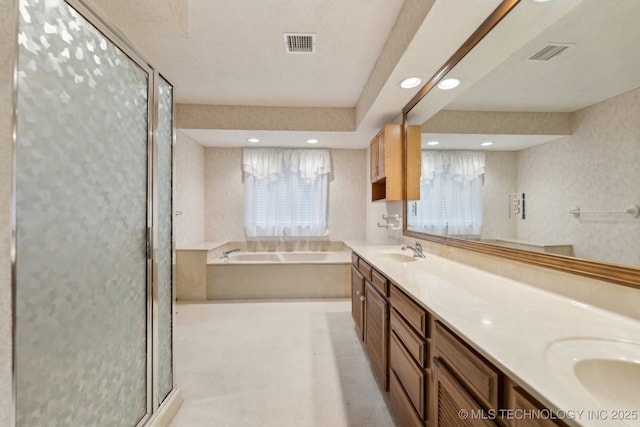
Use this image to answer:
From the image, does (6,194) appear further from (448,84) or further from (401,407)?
(448,84)

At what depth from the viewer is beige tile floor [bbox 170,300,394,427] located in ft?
4.99

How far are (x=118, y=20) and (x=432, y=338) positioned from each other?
8.05ft

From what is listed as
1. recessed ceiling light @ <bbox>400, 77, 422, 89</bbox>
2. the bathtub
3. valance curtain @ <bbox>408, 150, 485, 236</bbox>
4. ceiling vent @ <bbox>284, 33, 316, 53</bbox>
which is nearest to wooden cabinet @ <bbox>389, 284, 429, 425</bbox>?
valance curtain @ <bbox>408, 150, 485, 236</bbox>

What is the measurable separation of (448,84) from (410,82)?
Result: 0.35 m

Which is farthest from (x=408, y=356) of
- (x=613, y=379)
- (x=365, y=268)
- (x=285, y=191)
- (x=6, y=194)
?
(x=285, y=191)

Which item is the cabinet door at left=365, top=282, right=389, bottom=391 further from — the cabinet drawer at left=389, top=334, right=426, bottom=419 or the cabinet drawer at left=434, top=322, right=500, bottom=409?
the cabinet drawer at left=434, top=322, right=500, bottom=409

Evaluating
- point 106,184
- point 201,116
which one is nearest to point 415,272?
point 106,184

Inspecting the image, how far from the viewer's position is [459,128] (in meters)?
1.86

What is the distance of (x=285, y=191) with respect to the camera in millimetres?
4348

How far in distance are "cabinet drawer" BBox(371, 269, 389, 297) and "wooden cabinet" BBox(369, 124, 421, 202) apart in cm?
98

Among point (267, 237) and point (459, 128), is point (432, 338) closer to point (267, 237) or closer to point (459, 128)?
point (459, 128)

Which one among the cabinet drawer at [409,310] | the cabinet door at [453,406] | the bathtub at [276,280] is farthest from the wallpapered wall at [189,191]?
the cabinet door at [453,406]

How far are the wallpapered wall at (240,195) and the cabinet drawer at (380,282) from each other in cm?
266

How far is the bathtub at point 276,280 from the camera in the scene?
11.3ft
